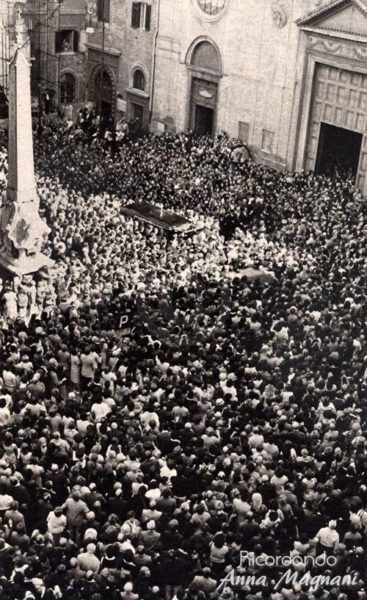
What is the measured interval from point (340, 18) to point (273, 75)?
3.64 metres

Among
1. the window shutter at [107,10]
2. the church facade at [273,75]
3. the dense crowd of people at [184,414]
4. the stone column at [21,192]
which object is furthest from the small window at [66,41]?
the stone column at [21,192]

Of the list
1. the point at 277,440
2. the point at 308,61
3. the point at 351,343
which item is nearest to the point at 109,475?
the point at 277,440

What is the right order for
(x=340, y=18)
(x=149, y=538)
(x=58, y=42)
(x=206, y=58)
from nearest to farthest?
(x=149, y=538) → (x=340, y=18) → (x=206, y=58) → (x=58, y=42)

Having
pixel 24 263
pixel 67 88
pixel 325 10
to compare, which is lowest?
pixel 24 263

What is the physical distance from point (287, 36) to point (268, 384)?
1801 centimetres

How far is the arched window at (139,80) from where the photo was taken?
117 feet

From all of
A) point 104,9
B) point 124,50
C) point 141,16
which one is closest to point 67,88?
point 124,50

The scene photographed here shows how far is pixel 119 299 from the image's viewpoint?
18.1 m

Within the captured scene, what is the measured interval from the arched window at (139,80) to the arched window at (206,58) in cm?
331

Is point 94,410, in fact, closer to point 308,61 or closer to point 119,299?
point 119,299

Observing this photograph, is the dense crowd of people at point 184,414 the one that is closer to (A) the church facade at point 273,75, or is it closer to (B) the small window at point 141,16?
(A) the church facade at point 273,75

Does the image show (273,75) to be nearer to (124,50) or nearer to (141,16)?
(141,16)

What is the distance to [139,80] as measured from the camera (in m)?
35.9

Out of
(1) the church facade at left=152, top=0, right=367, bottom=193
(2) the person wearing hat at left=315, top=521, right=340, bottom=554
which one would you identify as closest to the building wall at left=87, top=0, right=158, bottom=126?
(1) the church facade at left=152, top=0, right=367, bottom=193
